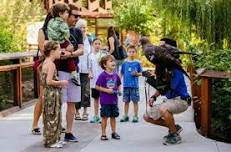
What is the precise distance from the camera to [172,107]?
8.27m

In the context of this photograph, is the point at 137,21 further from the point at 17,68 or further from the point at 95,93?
the point at 95,93

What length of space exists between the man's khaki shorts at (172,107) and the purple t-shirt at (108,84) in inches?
26.0

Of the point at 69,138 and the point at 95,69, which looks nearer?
the point at 69,138

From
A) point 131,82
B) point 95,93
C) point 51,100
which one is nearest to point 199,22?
point 131,82

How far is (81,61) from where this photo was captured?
1071 centimetres

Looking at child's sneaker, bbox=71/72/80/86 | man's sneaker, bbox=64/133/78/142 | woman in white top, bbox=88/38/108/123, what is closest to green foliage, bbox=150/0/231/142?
woman in white top, bbox=88/38/108/123

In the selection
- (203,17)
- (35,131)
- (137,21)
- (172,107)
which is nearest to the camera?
(172,107)

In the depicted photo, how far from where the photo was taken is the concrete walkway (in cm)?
804

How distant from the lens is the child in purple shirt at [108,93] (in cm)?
873

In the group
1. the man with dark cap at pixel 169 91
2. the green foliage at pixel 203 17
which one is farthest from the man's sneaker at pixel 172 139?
the green foliage at pixel 203 17

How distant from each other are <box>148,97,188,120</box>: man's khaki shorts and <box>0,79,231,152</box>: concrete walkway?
0.41m

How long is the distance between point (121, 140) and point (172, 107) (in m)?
0.97

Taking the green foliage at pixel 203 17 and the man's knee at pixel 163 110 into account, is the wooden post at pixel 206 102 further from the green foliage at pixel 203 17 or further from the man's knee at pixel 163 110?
the green foliage at pixel 203 17

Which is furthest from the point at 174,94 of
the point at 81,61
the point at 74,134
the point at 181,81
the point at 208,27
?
the point at 208,27
